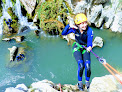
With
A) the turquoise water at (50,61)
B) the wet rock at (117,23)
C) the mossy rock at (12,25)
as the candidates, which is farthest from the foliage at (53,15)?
the wet rock at (117,23)

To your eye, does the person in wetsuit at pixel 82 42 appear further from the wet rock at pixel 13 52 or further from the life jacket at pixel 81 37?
the wet rock at pixel 13 52

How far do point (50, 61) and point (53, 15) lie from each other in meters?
5.45

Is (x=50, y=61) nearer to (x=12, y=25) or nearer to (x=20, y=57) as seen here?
(x=20, y=57)

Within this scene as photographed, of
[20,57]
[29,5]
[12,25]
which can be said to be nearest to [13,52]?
[20,57]

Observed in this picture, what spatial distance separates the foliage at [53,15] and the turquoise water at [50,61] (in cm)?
115

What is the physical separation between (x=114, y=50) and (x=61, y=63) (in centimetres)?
535

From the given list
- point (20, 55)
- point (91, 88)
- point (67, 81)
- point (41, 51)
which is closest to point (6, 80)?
point (20, 55)

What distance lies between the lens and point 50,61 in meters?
10.6

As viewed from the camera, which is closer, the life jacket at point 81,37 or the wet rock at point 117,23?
the life jacket at point 81,37

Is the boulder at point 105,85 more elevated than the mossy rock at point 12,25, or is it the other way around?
the mossy rock at point 12,25

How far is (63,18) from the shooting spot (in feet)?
43.8

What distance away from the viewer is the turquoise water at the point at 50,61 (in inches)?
363

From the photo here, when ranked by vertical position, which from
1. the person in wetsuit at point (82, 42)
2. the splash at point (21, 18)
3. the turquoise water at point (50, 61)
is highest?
the splash at point (21, 18)

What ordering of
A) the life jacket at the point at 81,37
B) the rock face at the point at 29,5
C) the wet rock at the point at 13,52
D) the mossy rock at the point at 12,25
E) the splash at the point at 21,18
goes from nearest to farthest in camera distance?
1. the life jacket at the point at 81,37
2. the wet rock at the point at 13,52
3. the mossy rock at the point at 12,25
4. the rock face at the point at 29,5
5. the splash at the point at 21,18
